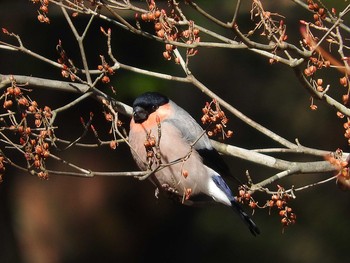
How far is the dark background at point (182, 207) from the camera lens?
7.23 m

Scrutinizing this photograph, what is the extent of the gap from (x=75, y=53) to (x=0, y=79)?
3199 millimetres

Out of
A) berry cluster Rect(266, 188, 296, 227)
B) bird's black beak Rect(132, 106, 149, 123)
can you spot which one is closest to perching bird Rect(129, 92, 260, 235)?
bird's black beak Rect(132, 106, 149, 123)

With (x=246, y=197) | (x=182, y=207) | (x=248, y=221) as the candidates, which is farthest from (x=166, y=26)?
(x=182, y=207)

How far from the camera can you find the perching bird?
3975mm

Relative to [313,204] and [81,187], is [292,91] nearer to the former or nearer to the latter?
[313,204]

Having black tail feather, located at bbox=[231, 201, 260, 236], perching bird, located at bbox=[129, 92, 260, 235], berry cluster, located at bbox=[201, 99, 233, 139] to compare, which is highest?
berry cluster, located at bbox=[201, 99, 233, 139]

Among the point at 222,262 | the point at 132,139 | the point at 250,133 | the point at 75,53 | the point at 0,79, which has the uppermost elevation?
the point at 0,79

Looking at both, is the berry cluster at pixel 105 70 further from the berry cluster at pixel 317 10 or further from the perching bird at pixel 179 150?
the berry cluster at pixel 317 10

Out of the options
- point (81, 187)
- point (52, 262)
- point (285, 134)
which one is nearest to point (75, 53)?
point (81, 187)

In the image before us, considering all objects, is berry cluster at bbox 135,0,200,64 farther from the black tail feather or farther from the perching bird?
the black tail feather

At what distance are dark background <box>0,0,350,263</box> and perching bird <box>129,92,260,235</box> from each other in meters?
2.61

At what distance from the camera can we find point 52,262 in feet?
24.5

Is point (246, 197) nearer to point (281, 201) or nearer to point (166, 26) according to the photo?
point (281, 201)

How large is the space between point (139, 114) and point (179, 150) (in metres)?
0.31
